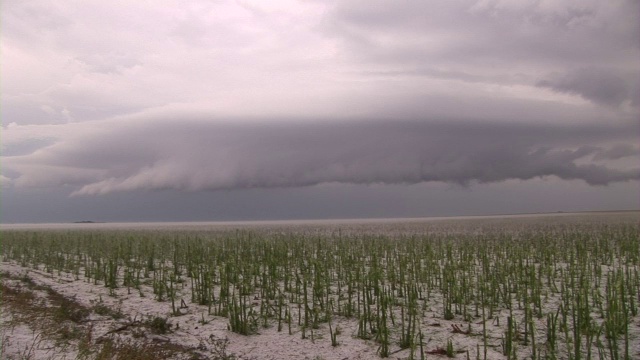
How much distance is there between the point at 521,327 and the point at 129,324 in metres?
7.97

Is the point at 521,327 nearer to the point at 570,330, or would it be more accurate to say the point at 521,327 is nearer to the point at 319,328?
the point at 570,330

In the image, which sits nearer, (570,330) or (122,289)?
(570,330)

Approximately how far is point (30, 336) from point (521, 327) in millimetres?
9316

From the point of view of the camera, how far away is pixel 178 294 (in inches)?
451

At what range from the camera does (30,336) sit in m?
7.83

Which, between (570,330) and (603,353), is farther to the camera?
(570,330)

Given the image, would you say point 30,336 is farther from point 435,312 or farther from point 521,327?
point 521,327

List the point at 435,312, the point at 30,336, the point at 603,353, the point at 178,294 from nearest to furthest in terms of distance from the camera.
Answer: the point at 603,353 < the point at 30,336 < the point at 435,312 < the point at 178,294

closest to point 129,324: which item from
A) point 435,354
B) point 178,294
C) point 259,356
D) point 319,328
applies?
point 178,294

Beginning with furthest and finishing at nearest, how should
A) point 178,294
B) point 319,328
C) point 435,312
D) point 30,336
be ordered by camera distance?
1. point 178,294
2. point 435,312
3. point 319,328
4. point 30,336

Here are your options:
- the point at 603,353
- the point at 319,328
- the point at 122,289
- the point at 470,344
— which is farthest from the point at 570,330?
the point at 122,289

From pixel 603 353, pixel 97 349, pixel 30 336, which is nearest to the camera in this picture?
pixel 603 353

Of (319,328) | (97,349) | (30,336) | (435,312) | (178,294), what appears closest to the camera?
(97,349)

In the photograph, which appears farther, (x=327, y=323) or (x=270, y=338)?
(x=327, y=323)
